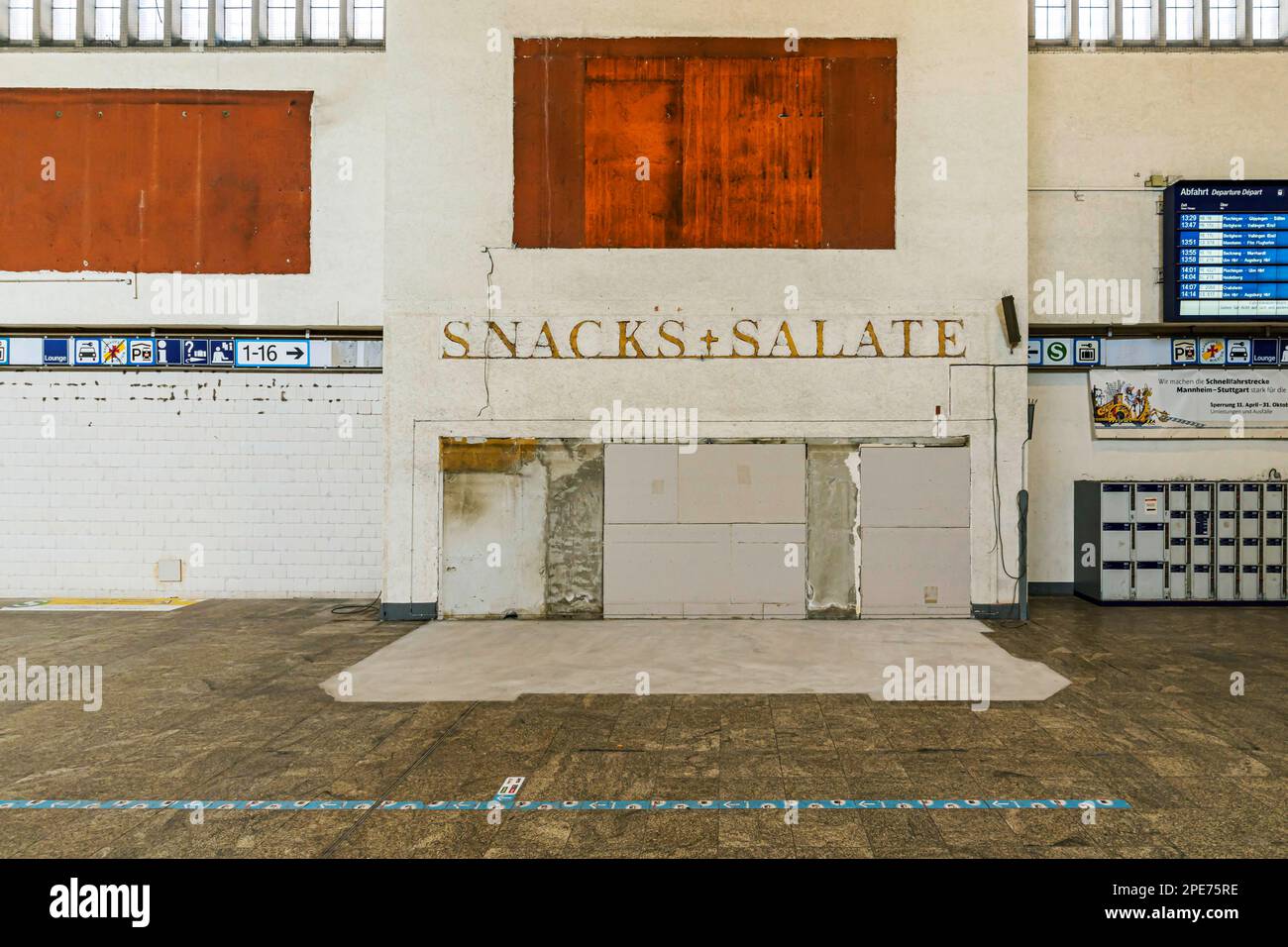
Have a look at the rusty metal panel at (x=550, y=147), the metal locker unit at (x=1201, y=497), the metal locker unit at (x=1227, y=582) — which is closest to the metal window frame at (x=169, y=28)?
the rusty metal panel at (x=550, y=147)

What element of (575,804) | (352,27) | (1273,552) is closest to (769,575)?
(575,804)

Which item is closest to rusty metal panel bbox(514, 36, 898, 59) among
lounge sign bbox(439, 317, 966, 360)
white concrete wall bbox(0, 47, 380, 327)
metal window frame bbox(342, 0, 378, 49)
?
metal window frame bbox(342, 0, 378, 49)

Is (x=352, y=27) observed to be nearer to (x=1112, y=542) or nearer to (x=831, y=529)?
(x=831, y=529)

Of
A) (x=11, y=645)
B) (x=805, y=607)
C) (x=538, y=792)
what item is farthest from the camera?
(x=805, y=607)

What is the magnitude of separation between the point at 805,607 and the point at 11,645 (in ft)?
35.5

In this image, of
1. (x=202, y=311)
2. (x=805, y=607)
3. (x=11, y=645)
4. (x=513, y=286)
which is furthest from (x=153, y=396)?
(x=805, y=607)

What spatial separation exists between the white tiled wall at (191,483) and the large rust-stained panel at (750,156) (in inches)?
256

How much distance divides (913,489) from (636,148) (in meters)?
6.73

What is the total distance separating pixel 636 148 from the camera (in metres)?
11.8

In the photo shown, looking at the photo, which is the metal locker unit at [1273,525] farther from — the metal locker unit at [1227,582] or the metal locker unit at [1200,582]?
the metal locker unit at [1200,582]

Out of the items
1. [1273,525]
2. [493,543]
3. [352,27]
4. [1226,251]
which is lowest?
[493,543]

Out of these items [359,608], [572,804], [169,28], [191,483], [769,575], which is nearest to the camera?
[572,804]

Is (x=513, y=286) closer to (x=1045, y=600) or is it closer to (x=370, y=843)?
(x=370, y=843)

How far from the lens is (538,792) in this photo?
17.9ft
